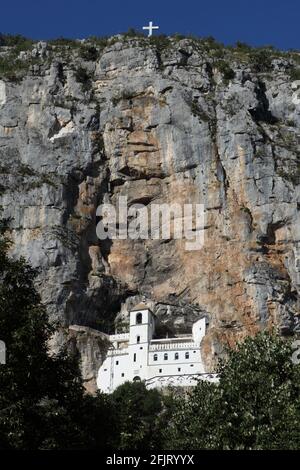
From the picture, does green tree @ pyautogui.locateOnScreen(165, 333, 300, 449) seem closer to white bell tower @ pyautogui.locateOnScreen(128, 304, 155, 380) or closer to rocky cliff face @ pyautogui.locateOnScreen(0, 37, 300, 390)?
rocky cliff face @ pyautogui.locateOnScreen(0, 37, 300, 390)

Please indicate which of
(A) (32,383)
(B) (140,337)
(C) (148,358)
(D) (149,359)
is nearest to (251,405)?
(A) (32,383)

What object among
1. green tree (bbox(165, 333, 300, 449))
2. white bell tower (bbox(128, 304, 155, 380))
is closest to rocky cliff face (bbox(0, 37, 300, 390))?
white bell tower (bbox(128, 304, 155, 380))

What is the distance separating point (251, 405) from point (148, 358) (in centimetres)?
4125

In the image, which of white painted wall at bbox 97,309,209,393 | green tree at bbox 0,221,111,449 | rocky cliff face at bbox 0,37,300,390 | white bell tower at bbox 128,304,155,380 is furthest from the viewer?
rocky cliff face at bbox 0,37,300,390

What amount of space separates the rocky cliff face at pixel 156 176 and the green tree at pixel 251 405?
3581cm

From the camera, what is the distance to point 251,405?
3259cm

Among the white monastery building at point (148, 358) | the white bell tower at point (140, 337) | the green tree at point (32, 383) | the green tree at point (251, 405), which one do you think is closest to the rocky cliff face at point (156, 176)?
the white monastery building at point (148, 358)

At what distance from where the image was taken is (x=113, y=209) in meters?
83.4

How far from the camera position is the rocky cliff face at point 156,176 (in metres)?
75.8

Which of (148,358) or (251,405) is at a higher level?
(148,358)

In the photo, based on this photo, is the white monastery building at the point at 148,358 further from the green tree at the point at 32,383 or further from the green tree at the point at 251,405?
the green tree at the point at 32,383

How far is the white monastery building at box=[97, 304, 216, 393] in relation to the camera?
7169cm

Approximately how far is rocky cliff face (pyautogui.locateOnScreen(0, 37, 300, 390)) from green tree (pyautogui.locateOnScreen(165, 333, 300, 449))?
35807mm

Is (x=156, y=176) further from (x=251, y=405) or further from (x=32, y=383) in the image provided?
(x=32, y=383)
